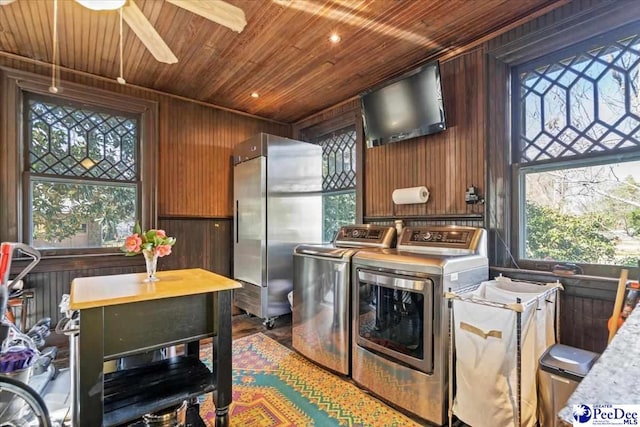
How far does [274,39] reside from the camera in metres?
2.54

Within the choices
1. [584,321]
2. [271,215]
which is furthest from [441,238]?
[271,215]

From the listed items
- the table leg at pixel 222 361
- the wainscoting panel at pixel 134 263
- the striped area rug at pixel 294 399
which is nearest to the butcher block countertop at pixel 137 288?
the table leg at pixel 222 361

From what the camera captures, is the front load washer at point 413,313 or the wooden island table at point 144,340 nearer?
the wooden island table at point 144,340

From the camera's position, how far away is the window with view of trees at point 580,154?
1.89m

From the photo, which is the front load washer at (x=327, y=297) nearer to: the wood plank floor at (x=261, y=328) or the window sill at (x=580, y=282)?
the wood plank floor at (x=261, y=328)

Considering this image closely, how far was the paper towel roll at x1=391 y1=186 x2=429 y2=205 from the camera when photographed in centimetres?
281

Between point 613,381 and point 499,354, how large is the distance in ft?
3.96

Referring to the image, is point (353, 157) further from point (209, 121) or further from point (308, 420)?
point (308, 420)

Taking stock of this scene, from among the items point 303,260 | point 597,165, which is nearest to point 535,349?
point 597,165

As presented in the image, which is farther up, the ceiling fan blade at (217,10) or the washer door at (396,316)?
the ceiling fan blade at (217,10)

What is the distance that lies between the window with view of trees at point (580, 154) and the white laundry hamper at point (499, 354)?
0.44 m

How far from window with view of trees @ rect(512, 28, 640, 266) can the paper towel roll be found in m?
0.73

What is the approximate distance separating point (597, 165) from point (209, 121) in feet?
13.2

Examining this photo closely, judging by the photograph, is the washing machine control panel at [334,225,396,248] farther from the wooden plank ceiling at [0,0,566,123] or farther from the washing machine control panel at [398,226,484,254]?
the wooden plank ceiling at [0,0,566,123]
